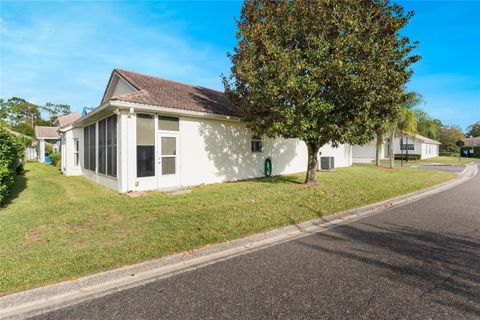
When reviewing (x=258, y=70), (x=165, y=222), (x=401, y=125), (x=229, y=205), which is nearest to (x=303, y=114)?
(x=258, y=70)

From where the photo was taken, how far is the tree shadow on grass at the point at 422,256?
312 cm

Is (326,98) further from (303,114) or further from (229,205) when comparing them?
(229,205)

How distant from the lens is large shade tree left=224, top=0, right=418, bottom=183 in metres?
8.30

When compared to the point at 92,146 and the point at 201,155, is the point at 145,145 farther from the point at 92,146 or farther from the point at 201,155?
the point at 92,146

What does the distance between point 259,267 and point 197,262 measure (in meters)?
1.01

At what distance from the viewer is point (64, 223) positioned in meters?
5.70

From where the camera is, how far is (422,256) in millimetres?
4172

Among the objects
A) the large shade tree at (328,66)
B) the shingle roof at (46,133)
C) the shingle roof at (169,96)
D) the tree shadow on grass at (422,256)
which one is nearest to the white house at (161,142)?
the shingle roof at (169,96)

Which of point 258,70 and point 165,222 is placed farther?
point 258,70

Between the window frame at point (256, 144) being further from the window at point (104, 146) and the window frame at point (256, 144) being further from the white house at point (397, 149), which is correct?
the white house at point (397, 149)

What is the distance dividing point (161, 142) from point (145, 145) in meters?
0.65

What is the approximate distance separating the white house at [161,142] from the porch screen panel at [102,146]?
0.01m

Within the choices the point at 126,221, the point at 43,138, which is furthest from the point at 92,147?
the point at 43,138

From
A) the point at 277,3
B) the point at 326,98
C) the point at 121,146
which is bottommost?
the point at 121,146
